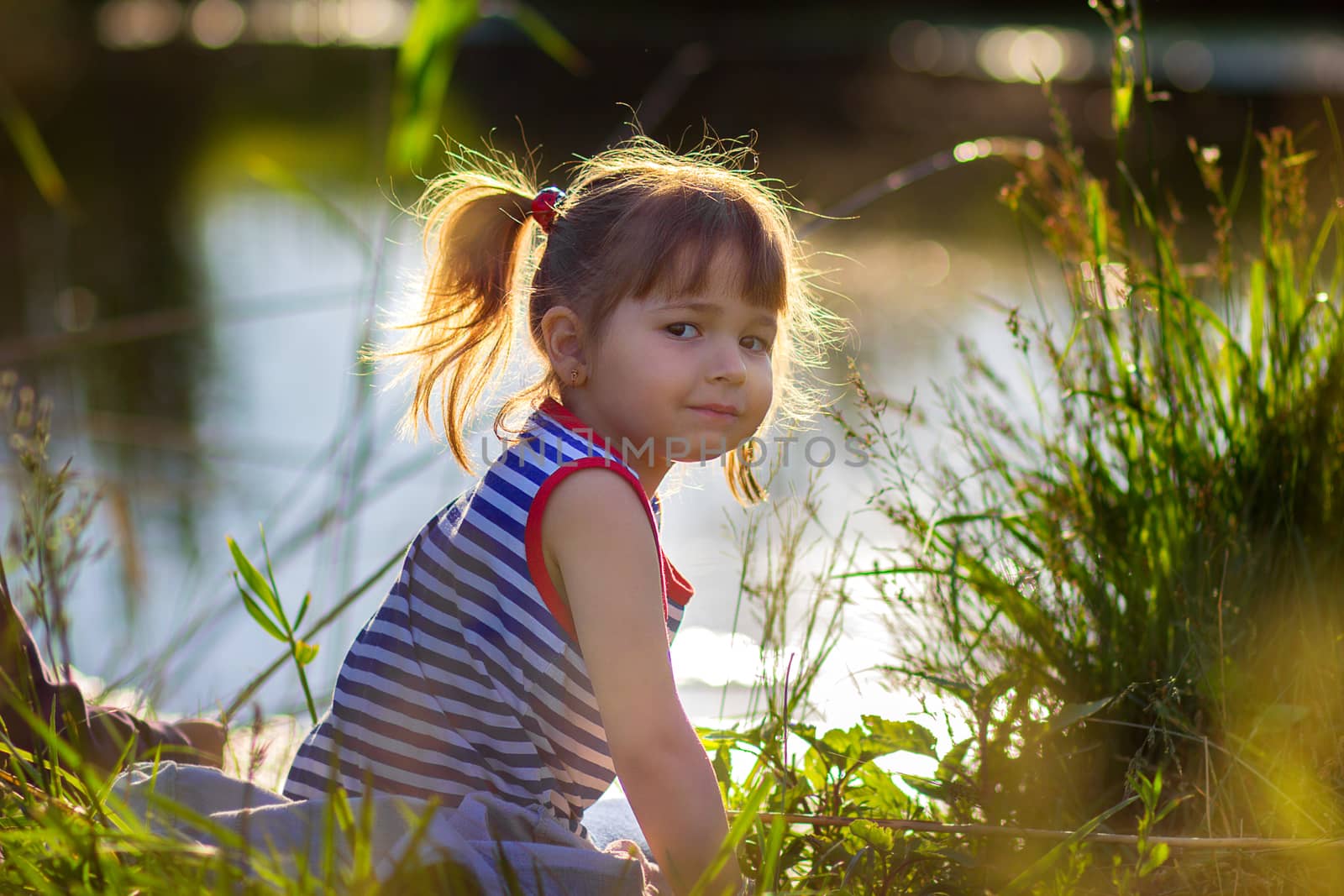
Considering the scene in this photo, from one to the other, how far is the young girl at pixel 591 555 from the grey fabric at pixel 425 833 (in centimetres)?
5

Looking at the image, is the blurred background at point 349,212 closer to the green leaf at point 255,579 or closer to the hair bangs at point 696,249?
the hair bangs at point 696,249

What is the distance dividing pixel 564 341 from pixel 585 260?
7 cm

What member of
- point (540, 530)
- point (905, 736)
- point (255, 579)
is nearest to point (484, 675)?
point (540, 530)

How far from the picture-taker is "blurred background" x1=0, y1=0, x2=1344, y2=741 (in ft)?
6.54

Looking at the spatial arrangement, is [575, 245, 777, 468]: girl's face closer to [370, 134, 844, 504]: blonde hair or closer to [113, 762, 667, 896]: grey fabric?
[370, 134, 844, 504]: blonde hair

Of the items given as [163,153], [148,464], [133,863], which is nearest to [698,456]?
[133,863]

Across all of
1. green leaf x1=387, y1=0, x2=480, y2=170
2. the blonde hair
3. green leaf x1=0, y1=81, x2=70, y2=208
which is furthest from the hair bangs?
green leaf x1=0, y1=81, x2=70, y2=208

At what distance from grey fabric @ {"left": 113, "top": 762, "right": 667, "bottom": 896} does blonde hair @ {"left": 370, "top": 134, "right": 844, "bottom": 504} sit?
1.25 feet

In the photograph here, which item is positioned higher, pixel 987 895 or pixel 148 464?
pixel 148 464

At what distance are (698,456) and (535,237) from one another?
330mm

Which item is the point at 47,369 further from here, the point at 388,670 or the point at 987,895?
the point at 987,895

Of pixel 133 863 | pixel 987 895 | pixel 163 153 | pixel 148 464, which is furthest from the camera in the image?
pixel 163 153

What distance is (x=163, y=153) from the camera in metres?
6.69

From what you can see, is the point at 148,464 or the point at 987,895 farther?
the point at 148,464
